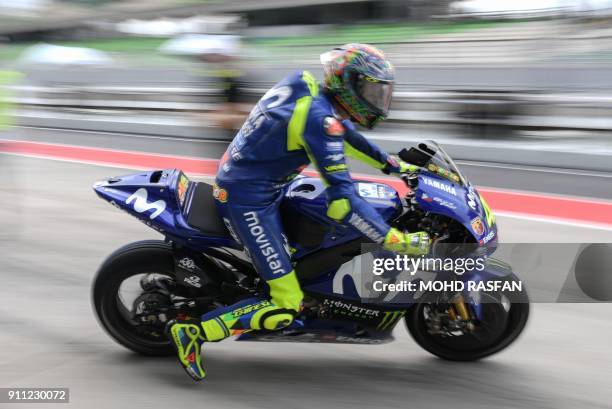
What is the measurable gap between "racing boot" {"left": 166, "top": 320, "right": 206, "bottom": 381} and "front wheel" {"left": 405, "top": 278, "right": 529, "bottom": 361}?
119cm

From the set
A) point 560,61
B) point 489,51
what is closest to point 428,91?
point 560,61

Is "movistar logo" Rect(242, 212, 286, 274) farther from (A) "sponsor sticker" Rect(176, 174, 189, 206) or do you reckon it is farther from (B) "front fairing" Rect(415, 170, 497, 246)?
(B) "front fairing" Rect(415, 170, 497, 246)

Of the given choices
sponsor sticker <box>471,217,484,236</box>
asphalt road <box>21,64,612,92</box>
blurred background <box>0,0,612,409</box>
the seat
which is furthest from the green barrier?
sponsor sticker <box>471,217,484,236</box>

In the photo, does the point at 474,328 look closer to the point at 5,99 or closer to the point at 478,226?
the point at 478,226

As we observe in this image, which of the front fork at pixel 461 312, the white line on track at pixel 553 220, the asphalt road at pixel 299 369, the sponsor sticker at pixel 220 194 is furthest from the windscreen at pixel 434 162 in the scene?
the white line on track at pixel 553 220

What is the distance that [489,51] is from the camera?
52.9 ft

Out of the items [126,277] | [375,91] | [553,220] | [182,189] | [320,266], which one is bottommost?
[553,220]

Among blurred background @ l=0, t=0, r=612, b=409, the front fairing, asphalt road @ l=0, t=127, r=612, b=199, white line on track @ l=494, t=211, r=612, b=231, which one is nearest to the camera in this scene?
the front fairing

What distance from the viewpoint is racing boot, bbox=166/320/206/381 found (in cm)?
386

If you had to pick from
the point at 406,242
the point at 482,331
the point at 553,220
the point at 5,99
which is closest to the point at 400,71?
the point at 553,220

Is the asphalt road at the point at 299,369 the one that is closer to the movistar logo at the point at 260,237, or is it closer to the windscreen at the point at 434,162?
the movistar logo at the point at 260,237

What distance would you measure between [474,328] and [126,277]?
1928 millimetres

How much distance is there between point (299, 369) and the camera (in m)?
4.19

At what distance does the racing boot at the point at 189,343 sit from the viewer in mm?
3857
